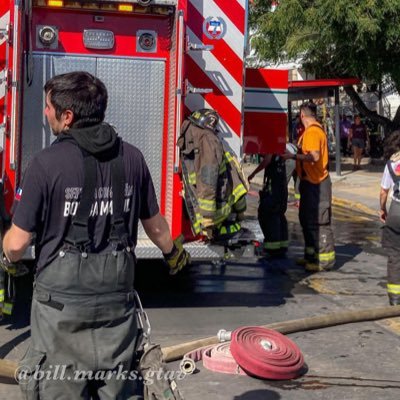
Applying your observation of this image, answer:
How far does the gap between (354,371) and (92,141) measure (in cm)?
298

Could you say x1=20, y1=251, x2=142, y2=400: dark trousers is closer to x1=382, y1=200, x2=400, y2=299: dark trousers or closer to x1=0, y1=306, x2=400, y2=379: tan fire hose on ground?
x1=0, y1=306, x2=400, y2=379: tan fire hose on ground

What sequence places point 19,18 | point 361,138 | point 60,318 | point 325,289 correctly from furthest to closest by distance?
point 361,138 < point 325,289 < point 19,18 < point 60,318

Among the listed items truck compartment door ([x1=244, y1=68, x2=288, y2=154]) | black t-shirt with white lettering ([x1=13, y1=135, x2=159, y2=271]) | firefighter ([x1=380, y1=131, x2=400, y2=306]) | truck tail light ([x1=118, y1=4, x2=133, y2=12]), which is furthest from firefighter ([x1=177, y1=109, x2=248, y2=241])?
black t-shirt with white lettering ([x1=13, y1=135, x2=159, y2=271])

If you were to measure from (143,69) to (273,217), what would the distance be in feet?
9.86

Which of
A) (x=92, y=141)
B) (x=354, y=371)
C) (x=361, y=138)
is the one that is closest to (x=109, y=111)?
(x=354, y=371)

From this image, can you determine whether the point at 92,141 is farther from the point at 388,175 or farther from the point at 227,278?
the point at 227,278

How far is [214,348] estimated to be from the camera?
542cm

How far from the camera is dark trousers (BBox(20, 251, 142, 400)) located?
309 centimetres

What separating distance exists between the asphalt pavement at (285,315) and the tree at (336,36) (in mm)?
7531

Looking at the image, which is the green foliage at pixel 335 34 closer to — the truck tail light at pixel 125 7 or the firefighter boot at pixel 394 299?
the firefighter boot at pixel 394 299

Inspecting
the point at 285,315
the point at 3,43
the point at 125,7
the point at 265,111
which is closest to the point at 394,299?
the point at 285,315

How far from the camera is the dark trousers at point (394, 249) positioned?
6898 mm

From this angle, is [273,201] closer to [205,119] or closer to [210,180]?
[205,119]

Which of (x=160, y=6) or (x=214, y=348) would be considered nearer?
(x=214, y=348)
